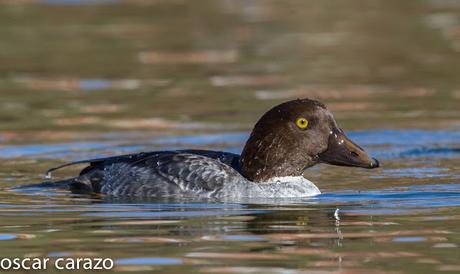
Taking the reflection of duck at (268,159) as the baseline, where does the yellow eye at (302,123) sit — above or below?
above

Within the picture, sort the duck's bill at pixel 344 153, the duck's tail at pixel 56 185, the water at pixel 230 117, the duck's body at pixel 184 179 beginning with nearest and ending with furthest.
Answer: the water at pixel 230 117 → the duck's bill at pixel 344 153 → the duck's body at pixel 184 179 → the duck's tail at pixel 56 185

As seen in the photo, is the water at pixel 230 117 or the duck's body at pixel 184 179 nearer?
the water at pixel 230 117

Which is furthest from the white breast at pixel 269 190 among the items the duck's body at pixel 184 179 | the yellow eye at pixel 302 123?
the yellow eye at pixel 302 123

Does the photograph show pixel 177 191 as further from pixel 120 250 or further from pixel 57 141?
pixel 57 141

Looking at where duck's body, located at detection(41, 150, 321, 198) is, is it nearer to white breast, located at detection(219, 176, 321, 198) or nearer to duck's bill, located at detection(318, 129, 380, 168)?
white breast, located at detection(219, 176, 321, 198)

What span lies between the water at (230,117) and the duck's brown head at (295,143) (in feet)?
1.18

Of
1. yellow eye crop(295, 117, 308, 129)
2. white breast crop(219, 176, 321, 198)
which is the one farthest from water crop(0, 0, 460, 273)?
Result: yellow eye crop(295, 117, 308, 129)

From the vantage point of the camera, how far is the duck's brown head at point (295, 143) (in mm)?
12227

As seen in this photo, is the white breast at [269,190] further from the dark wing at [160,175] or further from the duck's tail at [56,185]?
the duck's tail at [56,185]

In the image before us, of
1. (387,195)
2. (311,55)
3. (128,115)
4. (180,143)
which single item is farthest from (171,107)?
(387,195)

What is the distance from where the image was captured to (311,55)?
76.0 feet

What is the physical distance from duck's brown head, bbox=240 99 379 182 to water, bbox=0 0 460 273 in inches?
14.2

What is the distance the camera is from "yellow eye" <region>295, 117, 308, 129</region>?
1223 cm

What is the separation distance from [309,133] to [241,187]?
779 millimetres
